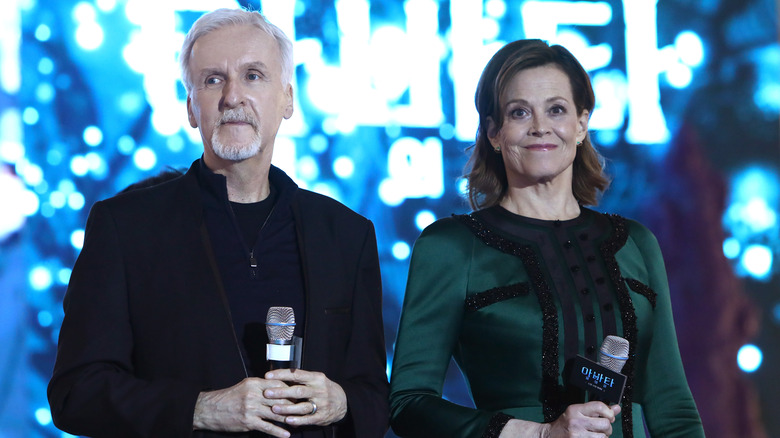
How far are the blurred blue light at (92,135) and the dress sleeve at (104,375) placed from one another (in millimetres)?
1980

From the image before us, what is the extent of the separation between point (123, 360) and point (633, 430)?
125cm

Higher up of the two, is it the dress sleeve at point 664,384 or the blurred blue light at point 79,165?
the blurred blue light at point 79,165

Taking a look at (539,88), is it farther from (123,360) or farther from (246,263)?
(123,360)

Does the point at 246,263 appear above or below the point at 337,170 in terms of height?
below

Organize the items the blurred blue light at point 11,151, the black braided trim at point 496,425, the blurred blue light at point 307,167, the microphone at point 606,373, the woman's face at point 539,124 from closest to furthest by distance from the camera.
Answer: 1. the microphone at point 606,373
2. the black braided trim at point 496,425
3. the woman's face at point 539,124
4. the blurred blue light at point 11,151
5. the blurred blue light at point 307,167

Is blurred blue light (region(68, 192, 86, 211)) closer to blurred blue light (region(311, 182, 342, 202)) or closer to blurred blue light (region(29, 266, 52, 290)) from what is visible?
blurred blue light (region(29, 266, 52, 290))

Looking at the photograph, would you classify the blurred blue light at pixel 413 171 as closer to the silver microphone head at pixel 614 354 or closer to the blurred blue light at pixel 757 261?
the blurred blue light at pixel 757 261

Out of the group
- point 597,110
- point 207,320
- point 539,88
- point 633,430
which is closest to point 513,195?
point 539,88

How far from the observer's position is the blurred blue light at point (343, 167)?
4039mm

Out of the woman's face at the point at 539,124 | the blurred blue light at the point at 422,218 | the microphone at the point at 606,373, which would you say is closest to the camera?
the microphone at the point at 606,373

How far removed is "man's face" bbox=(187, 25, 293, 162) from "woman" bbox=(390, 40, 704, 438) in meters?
0.52

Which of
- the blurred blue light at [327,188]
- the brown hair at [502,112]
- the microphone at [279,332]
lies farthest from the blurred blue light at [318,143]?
the microphone at [279,332]

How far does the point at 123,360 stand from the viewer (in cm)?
192

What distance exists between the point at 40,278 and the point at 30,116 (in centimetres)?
71
